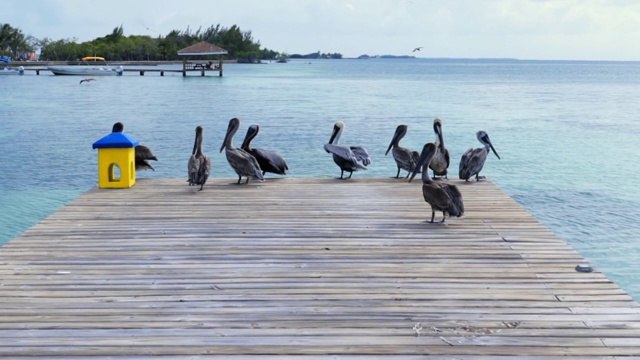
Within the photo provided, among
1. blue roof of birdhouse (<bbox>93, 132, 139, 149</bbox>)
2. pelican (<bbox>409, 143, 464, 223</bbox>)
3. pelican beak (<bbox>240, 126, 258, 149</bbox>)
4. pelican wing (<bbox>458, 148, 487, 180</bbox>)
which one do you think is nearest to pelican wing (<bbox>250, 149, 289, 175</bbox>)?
pelican beak (<bbox>240, 126, 258, 149</bbox>)

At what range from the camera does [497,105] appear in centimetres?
4397

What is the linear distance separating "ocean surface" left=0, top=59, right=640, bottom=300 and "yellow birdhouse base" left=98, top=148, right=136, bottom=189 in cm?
438

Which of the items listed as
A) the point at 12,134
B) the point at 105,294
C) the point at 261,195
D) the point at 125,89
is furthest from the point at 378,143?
the point at 125,89

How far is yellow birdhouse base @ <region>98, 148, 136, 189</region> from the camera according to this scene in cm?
915

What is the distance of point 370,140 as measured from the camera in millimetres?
25859

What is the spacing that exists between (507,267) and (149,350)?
8.98ft

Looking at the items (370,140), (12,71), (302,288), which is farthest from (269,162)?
(12,71)

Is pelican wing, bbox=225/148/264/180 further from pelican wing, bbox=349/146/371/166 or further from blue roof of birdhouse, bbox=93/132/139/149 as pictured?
pelican wing, bbox=349/146/371/166

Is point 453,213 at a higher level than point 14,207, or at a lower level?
higher

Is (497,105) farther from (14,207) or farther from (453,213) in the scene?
(453,213)

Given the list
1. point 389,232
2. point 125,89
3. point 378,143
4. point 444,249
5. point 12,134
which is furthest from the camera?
point 125,89

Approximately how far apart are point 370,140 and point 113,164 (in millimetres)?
17079

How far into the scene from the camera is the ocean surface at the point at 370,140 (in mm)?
14844

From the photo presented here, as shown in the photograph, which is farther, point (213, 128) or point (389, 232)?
point (213, 128)
